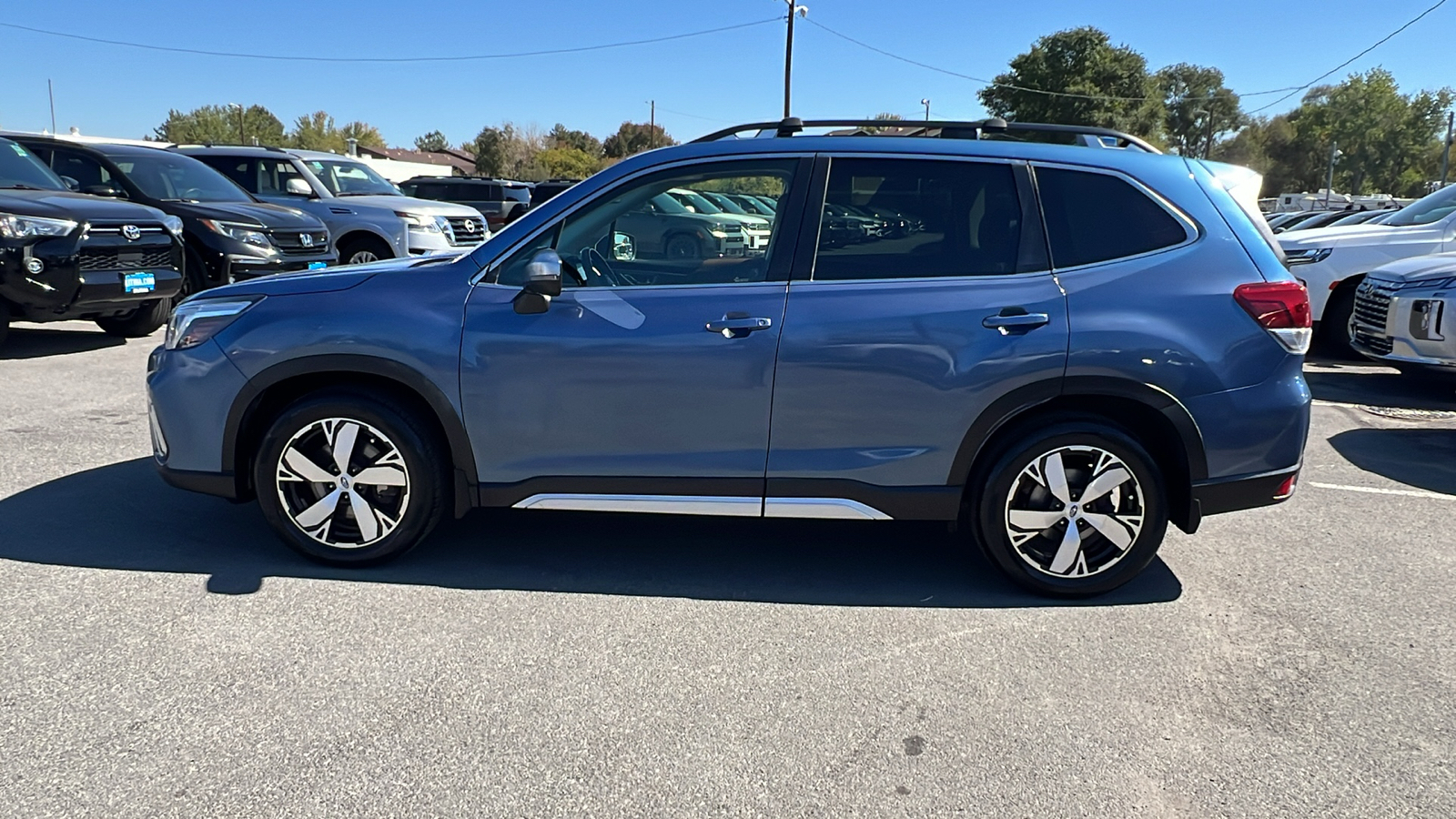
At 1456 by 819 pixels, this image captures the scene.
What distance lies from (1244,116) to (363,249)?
8328 centimetres

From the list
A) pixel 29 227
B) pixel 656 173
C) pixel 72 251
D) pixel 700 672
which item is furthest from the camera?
pixel 72 251

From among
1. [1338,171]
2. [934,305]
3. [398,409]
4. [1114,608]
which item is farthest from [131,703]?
[1338,171]

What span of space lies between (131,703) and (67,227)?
6781 mm

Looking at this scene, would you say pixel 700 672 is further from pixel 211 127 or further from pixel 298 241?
pixel 211 127

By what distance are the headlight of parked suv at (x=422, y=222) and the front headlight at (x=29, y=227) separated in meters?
4.90

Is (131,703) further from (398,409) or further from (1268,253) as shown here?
(1268,253)

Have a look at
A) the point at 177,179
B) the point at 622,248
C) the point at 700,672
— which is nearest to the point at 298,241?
the point at 177,179

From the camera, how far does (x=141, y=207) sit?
368 inches

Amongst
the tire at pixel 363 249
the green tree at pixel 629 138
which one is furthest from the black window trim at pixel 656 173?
the green tree at pixel 629 138

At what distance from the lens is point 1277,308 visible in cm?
384

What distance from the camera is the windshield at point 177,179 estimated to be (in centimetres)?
1076

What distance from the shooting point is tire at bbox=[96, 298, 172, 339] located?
1005 centimetres

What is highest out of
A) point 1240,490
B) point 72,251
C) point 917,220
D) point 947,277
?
point 917,220

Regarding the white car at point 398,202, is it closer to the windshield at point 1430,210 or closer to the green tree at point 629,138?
the windshield at point 1430,210
